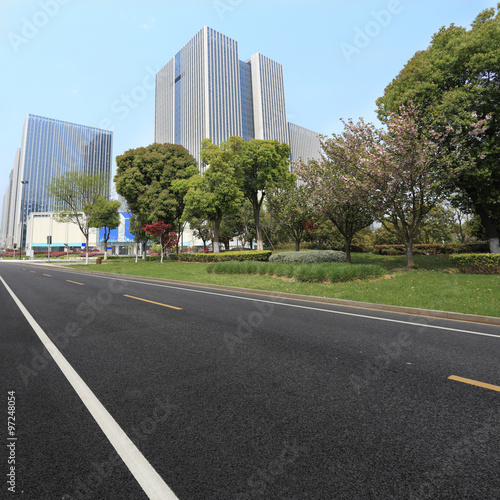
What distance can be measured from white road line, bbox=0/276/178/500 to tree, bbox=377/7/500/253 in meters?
18.6

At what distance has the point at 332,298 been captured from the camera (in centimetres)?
993

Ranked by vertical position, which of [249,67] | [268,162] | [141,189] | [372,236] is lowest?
[372,236]

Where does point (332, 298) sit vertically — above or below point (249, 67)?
below

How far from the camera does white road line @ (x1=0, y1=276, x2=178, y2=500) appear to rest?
6.03 feet

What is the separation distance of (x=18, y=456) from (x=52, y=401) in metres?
0.90

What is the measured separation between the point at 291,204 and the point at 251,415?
23379 mm

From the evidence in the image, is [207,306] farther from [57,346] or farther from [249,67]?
[249,67]

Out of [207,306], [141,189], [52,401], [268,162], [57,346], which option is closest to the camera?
[52,401]

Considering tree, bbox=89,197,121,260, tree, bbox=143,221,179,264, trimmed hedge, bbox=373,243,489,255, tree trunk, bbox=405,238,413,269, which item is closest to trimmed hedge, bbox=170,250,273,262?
tree, bbox=143,221,179,264

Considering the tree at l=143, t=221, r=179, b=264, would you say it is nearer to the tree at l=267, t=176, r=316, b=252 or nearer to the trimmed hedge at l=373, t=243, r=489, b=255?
the tree at l=267, t=176, r=316, b=252

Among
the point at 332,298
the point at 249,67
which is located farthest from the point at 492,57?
the point at 249,67

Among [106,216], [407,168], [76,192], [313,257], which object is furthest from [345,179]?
[106,216]

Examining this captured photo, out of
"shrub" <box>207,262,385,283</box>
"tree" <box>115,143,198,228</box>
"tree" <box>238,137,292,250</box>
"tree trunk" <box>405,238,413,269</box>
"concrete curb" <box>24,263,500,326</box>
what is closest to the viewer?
"concrete curb" <box>24,263,500,326</box>

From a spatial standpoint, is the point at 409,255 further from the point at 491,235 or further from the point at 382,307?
the point at 382,307
